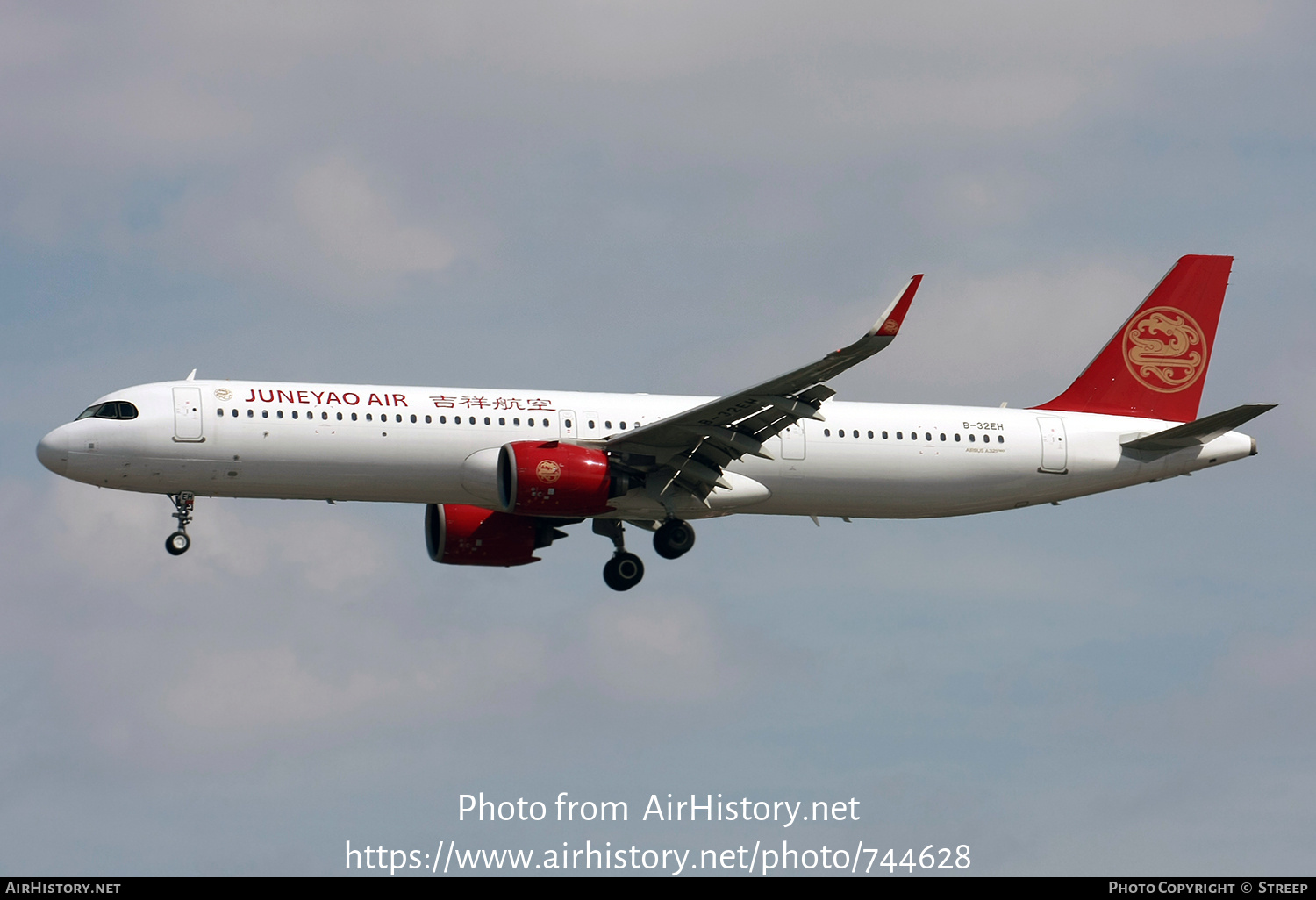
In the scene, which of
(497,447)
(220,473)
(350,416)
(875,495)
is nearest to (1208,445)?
(875,495)

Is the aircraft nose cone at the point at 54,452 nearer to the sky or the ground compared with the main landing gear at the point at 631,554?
nearer to the sky

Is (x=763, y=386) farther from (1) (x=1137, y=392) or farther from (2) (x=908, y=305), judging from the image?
(1) (x=1137, y=392)

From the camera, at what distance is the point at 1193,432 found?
47375 mm

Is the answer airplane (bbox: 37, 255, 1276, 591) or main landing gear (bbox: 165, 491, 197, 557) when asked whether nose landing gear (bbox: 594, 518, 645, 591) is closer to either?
airplane (bbox: 37, 255, 1276, 591)

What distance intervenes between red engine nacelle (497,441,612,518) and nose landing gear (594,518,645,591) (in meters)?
4.13

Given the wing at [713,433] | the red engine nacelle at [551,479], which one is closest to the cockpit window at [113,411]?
the red engine nacelle at [551,479]

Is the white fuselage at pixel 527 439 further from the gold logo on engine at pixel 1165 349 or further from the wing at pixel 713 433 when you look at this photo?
the gold logo on engine at pixel 1165 349

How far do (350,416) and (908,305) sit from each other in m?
14.2

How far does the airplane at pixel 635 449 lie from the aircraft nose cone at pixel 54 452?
0.04 meters

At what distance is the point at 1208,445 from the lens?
158 feet

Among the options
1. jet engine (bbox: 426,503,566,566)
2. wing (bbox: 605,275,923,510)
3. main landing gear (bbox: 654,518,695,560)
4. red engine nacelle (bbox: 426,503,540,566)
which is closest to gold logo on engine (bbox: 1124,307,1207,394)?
wing (bbox: 605,275,923,510)

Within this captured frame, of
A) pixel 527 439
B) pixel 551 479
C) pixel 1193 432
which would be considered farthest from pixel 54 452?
pixel 1193 432

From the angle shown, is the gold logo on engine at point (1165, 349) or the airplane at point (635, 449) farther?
the gold logo on engine at point (1165, 349)

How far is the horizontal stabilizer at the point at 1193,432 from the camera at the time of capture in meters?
45.8
